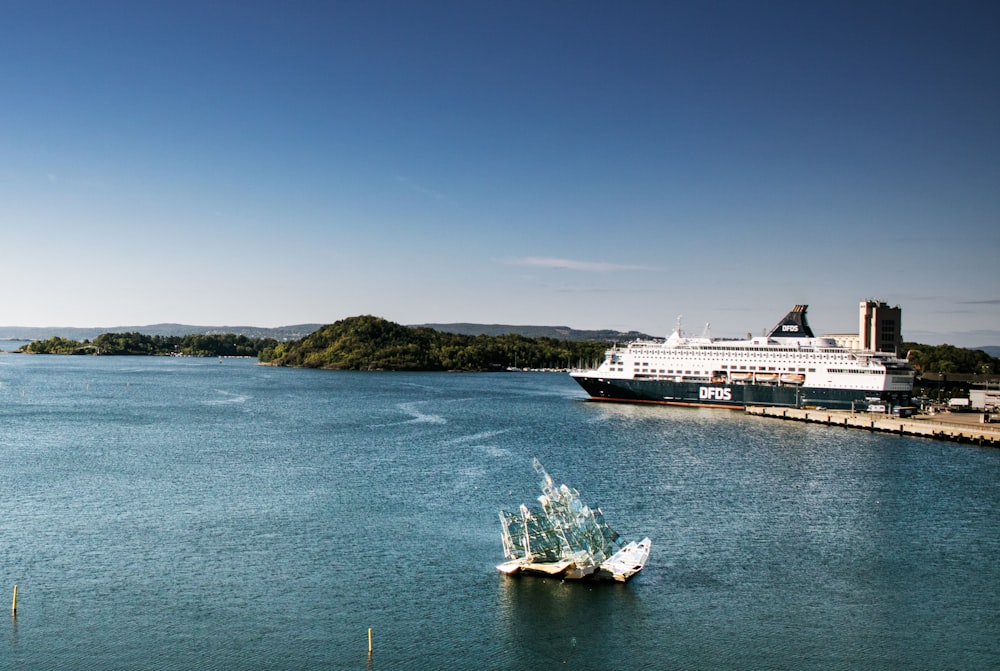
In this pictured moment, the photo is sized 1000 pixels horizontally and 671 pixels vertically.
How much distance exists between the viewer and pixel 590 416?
55531 millimetres

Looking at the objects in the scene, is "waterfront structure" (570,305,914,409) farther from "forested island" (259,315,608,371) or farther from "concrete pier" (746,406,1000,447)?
"forested island" (259,315,608,371)

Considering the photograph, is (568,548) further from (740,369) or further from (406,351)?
(406,351)

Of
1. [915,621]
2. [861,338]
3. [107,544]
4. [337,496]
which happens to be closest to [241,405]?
[337,496]

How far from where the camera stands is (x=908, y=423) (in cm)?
4684

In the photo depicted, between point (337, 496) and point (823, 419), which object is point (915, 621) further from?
point (823, 419)

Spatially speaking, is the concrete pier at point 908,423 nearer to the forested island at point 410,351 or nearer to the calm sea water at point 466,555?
the calm sea water at point 466,555

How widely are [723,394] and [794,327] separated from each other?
8.29 m

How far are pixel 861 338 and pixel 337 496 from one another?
80.7 metres

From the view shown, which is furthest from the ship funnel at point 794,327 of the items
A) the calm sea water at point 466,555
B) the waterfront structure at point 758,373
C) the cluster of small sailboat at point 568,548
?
the cluster of small sailboat at point 568,548

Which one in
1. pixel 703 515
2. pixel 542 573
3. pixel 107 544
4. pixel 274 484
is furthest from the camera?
pixel 274 484

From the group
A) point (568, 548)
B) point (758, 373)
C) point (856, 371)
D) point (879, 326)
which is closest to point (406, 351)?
point (879, 326)

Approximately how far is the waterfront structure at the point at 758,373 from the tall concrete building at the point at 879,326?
3140cm

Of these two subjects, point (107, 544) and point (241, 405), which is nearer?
point (107, 544)

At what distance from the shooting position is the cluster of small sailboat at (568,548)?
17812mm
